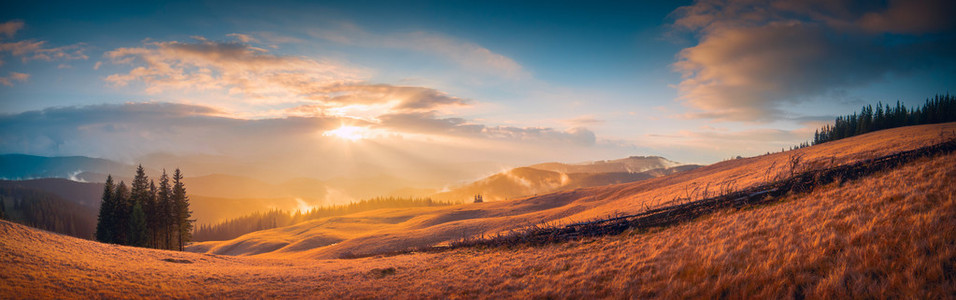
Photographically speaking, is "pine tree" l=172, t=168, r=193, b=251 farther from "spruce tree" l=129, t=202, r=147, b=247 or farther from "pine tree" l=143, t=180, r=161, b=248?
"spruce tree" l=129, t=202, r=147, b=247

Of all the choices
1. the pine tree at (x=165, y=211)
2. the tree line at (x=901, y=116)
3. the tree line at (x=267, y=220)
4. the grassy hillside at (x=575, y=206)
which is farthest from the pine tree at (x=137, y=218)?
the tree line at (x=901, y=116)

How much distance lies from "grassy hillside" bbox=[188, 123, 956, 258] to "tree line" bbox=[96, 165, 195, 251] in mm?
13855

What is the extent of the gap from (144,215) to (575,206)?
61205mm

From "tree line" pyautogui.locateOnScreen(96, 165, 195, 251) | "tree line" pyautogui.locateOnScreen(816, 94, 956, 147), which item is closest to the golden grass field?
"tree line" pyautogui.locateOnScreen(96, 165, 195, 251)

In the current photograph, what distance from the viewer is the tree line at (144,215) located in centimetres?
4659

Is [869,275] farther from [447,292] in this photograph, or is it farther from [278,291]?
[278,291]

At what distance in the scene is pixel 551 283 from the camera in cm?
1001

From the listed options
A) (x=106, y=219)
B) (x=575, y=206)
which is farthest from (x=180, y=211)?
(x=575, y=206)

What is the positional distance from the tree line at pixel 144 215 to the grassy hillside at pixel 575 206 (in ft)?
45.5

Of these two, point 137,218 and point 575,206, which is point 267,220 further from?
point 575,206

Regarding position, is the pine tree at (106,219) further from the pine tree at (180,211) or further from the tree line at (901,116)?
the tree line at (901,116)

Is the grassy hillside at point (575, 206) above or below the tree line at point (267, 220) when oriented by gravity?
above

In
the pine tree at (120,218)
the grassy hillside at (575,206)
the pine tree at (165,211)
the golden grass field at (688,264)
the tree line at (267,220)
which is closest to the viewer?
the golden grass field at (688,264)

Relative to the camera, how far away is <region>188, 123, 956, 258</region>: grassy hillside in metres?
23.5
